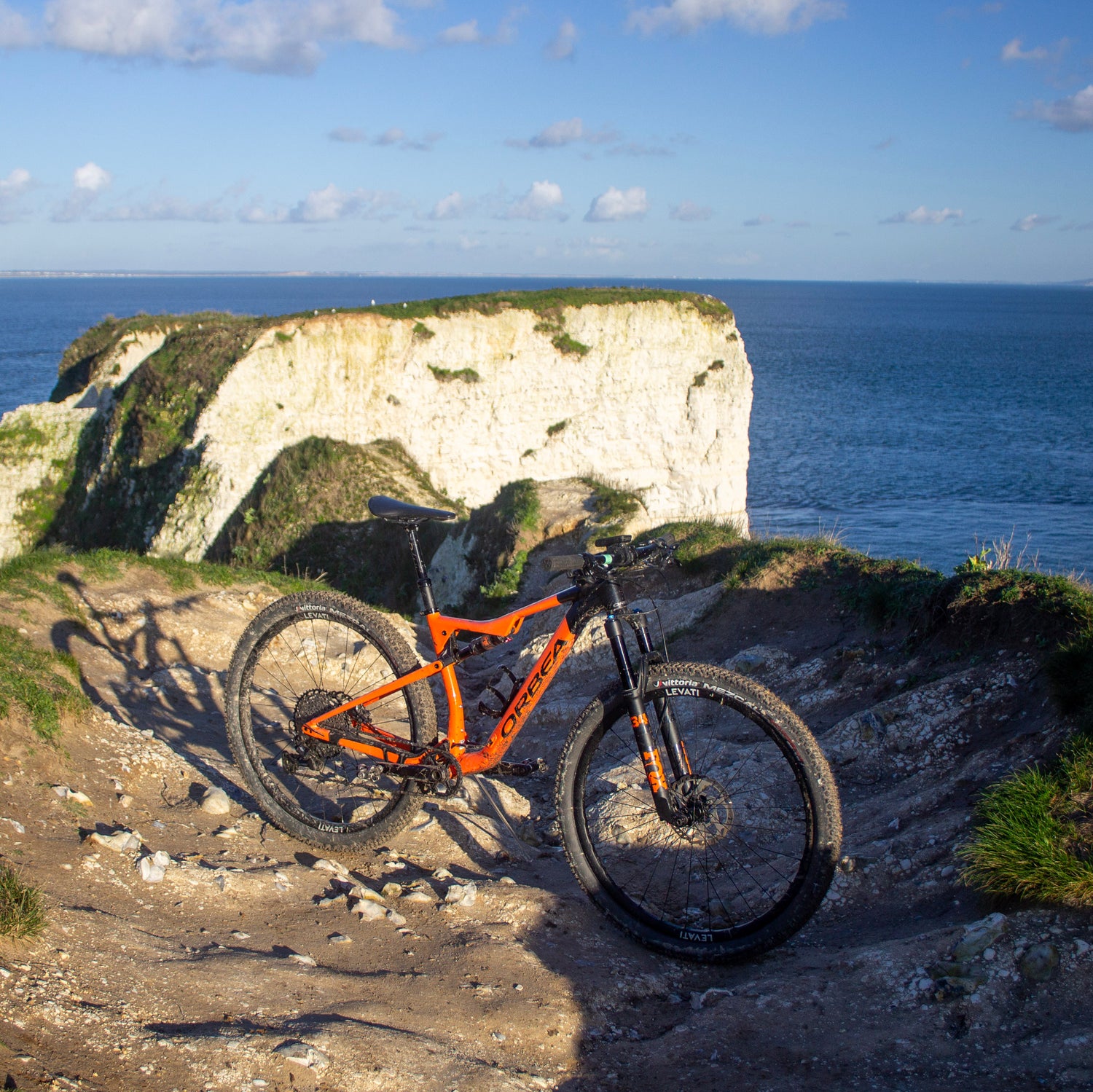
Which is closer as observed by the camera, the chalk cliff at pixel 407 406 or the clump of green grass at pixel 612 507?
the clump of green grass at pixel 612 507

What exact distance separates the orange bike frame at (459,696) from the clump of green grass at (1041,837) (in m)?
2.20

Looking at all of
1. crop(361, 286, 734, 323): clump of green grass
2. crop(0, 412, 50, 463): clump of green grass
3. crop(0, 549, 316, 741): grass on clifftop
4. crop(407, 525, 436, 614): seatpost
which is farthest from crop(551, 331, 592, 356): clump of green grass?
crop(407, 525, 436, 614): seatpost

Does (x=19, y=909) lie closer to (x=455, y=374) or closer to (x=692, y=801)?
(x=692, y=801)

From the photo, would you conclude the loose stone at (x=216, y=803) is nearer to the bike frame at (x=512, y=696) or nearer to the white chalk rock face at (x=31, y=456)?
the bike frame at (x=512, y=696)

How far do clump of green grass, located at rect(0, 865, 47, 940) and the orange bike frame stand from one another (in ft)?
5.68

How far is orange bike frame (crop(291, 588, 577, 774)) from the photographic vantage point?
4.61 metres

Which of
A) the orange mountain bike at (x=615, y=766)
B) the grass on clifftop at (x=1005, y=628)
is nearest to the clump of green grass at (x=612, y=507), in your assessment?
the grass on clifftop at (x=1005, y=628)

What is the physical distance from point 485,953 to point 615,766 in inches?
88.4

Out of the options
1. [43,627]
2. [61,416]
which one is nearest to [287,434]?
[61,416]

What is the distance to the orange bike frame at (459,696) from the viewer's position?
4605mm

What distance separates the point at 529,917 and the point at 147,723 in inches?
137

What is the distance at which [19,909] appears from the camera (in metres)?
3.39

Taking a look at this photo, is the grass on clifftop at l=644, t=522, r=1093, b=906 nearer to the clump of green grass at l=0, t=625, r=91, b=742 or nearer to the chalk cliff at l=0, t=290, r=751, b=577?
the clump of green grass at l=0, t=625, r=91, b=742

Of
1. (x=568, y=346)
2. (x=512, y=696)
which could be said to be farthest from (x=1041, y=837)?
(x=568, y=346)
